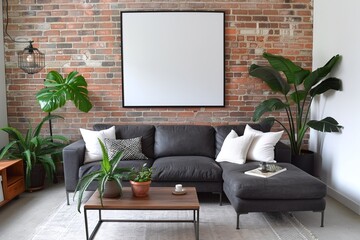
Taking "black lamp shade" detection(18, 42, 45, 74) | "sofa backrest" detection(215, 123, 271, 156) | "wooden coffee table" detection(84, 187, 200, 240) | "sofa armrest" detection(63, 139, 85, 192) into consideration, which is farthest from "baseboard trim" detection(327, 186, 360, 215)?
"black lamp shade" detection(18, 42, 45, 74)

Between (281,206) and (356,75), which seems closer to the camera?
(281,206)

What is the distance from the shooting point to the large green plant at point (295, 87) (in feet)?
12.8

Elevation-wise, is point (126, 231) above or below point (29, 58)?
below

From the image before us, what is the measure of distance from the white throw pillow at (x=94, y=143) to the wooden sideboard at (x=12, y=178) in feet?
2.62

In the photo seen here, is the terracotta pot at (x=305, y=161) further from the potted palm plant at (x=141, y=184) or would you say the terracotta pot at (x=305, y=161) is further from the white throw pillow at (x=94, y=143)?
the white throw pillow at (x=94, y=143)

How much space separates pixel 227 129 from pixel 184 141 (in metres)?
0.57

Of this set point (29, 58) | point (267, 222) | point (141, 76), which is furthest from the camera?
point (141, 76)

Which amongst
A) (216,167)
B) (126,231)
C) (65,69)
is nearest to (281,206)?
(216,167)

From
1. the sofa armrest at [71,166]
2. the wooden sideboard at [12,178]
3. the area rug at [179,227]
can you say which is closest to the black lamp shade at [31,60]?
the wooden sideboard at [12,178]

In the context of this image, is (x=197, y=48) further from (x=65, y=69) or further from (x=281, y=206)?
(x=281, y=206)

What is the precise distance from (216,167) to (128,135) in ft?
4.06

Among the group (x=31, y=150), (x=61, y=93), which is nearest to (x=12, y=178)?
(x=31, y=150)

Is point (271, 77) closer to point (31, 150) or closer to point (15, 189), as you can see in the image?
point (31, 150)

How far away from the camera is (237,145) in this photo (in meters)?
3.87
